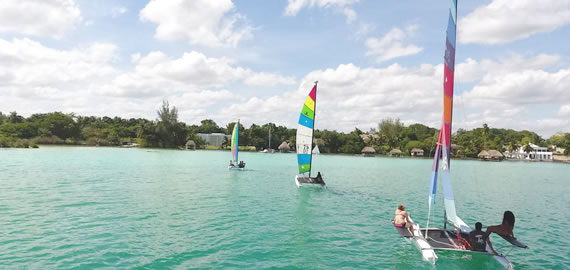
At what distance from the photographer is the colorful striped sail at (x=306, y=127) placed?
86.0 feet

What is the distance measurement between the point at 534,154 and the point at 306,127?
432 ft

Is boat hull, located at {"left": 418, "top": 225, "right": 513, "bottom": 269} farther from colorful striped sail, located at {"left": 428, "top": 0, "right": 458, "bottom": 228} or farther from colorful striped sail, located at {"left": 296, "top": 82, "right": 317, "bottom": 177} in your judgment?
colorful striped sail, located at {"left": 296, "top": 82, "right": 317, "bottom": 177}

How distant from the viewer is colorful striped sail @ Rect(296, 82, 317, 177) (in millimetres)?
26203

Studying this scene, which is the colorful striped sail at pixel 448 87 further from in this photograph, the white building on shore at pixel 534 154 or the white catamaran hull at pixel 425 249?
the white building on shore at pixel 534 154

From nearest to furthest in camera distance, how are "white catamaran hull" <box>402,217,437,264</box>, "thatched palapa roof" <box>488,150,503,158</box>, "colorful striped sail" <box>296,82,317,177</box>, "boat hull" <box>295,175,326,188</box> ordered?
"white catamaran hull" <box>402,217,437,264</box> → "colorful striped sail" <box>296,82,317,177</box> → "boat hull" <box>295,175,326,188</box> → "thatched palapa roof" <box>488,150,503,158</box>

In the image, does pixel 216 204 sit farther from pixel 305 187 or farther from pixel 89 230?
pixel 305 187

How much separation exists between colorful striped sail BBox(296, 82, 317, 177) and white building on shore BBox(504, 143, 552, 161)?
412 feet

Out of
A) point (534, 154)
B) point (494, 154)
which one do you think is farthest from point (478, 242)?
point (534, 154)

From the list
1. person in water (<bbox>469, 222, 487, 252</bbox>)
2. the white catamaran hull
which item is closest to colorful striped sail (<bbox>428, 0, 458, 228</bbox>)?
person in water (<bbox>469, 222, 487, 252</bbox>)

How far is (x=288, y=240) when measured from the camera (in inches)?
509

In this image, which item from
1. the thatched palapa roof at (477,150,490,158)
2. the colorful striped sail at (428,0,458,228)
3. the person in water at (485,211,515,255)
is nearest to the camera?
the person in water at (485,211,515,255)

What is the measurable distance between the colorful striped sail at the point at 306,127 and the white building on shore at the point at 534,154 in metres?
125

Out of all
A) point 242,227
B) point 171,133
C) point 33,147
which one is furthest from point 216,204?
point 171,133

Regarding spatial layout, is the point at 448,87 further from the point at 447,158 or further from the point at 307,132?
the point at 307,132
